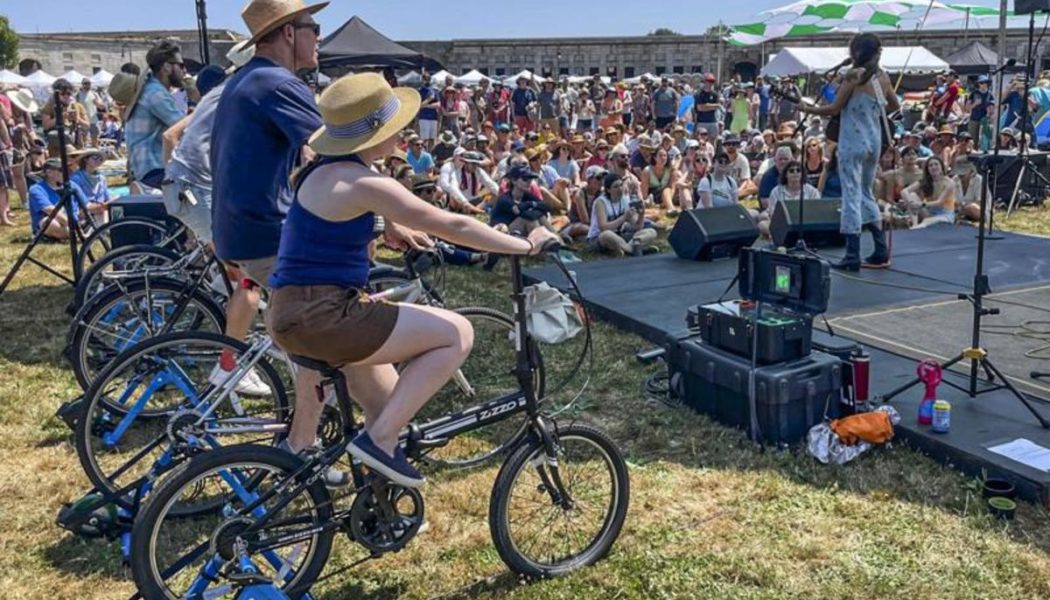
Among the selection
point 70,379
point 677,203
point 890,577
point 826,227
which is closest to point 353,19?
point 677,203

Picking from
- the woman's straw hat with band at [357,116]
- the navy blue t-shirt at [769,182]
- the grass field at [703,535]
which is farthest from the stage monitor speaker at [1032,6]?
the woman's straw hat with band at [357,116]

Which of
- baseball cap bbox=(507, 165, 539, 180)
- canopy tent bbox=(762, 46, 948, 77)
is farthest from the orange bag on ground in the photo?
canopy tent bbox=(762, 46, 948, 77)

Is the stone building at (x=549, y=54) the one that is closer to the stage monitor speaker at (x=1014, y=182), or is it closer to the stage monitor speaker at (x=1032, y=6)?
the stage monitor speaker at (x=1014, y=182)

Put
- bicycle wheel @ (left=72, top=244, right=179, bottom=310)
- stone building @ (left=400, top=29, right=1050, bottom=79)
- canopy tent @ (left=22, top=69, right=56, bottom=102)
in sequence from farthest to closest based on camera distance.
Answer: stone building @ (left=400, top=29, right=1050, bottom=79) < canopy tent @ (left=22, top=69, right=56, bottom=102) < bicycle wheel @ (left=72, top=244, right=179, bottom=310)

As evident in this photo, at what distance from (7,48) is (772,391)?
70.9m

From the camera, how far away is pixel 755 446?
458 cm

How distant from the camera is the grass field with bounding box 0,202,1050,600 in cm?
336

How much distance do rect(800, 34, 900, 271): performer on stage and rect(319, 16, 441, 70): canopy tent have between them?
994 cm

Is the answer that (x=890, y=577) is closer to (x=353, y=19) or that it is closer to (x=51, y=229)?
(x=51, y=229)

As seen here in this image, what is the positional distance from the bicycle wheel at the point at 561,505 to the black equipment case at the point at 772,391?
1288mm

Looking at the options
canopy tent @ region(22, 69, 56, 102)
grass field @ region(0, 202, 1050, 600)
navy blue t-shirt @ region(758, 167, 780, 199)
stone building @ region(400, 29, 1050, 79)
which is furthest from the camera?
stone building @ region(400, 29, 1050, 79)

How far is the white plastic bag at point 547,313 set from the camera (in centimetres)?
344

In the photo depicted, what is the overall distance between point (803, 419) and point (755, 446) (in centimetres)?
27

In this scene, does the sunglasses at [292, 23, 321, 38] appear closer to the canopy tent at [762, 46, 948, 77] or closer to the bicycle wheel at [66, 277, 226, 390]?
the bicycle wheel at [66, 277, 226, 390]
